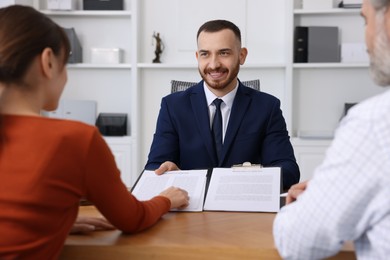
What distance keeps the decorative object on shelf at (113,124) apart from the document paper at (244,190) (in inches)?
95.3

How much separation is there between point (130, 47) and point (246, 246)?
319 centimetres

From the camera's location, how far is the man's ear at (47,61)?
0.97 metres

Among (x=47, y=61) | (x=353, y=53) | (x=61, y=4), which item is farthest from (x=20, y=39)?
(x=353, y=53)

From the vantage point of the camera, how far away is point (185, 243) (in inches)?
42.4

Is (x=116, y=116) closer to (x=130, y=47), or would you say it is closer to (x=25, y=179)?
(x=130, y=47)

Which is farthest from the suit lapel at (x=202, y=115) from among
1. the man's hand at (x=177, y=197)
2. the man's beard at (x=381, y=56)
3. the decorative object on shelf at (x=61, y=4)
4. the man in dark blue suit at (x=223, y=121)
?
the decorative object on shelf at (x=61, y=4)

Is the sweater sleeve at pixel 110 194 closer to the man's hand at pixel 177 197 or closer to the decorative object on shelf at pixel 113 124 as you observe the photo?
the man's hand at pixel 177 197

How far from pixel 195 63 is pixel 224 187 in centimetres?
256

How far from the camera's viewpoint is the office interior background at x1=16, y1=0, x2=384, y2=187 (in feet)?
12.2

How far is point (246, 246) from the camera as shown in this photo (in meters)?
1.05

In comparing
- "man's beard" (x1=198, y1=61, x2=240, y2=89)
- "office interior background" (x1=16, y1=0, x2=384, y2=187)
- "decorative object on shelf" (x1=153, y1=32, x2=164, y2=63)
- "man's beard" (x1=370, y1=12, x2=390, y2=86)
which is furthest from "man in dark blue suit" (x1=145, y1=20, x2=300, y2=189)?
"decorative object on shelf" (x1=153, y1=32, x2=164, y2=63)

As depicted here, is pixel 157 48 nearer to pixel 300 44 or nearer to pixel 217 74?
pixel 300 44

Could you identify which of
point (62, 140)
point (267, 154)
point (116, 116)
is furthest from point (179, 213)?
point (116, 116)

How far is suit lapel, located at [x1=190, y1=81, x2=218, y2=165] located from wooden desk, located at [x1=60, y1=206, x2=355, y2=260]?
818 millimetres
